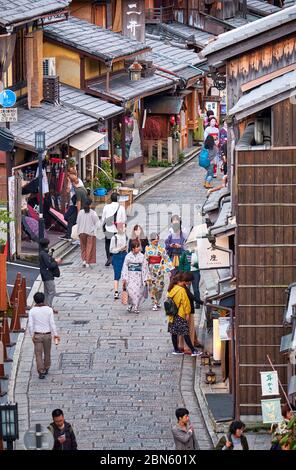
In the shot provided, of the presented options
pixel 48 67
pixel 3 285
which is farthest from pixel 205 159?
pixel 3 285

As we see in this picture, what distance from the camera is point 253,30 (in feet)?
→ 86.5

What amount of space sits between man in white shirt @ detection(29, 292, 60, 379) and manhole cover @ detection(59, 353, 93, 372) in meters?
0.94

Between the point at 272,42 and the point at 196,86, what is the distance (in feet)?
108

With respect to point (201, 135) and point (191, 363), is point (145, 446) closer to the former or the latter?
point (191, 363)

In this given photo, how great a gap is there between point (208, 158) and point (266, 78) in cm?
2052

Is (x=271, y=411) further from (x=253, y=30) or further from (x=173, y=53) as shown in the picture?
(x=173, y=53)

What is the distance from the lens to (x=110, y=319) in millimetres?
30469

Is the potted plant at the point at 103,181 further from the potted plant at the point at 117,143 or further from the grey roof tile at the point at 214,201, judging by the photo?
the grey roof tile at the point at 214,201

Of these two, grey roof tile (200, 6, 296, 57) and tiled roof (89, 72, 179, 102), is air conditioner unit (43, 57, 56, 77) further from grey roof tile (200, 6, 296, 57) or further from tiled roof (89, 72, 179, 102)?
grey roof tile (200, 6, 296, 57)

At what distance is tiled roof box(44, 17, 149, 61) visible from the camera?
44.4 meters

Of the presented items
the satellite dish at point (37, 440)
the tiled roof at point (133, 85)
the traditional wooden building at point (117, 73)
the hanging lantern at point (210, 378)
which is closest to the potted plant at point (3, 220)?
the hanging lantern at point (210, 378)

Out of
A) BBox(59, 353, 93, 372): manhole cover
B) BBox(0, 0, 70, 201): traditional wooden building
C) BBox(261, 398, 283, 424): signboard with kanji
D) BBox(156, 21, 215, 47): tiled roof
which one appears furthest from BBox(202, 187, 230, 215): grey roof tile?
BBox(156, 21, 215, 47): tiled roof

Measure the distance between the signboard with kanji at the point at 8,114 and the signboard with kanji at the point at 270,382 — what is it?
1313 centimetres

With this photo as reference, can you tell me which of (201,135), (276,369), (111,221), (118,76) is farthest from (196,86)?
(276,369)
